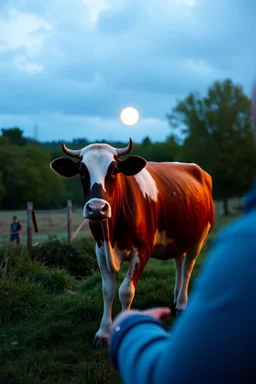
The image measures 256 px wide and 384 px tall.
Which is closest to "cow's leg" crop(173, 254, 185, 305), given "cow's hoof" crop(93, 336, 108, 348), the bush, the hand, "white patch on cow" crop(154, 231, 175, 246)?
"white patch on cow" crop(154, 231, 175, 246)

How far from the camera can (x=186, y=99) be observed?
35312 millimetres

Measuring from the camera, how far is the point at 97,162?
18.0 ft

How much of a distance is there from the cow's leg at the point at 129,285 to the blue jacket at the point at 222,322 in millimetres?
4560

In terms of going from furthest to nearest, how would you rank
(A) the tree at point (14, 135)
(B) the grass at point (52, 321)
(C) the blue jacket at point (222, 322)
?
(A) the tree at point (14, 135)
(B) the grass at point (52, 321)
(C) the blue jacket at point (222, 322)

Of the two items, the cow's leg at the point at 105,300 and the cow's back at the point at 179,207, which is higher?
the cow's back at the point at 179,207

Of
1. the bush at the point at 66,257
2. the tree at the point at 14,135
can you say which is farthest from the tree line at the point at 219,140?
the bush at the point at 66,257

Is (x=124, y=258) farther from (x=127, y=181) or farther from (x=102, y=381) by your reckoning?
(x=102, y=381)

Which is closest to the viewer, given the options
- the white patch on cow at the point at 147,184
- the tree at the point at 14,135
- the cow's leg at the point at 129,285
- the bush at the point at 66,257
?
the cow's leg at the point at 129,285

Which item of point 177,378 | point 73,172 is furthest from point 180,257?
point 177,378

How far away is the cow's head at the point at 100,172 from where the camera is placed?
511cm

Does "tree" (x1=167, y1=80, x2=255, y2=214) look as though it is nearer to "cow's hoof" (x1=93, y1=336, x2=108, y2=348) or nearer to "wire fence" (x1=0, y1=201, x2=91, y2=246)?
"wire fence" (x1=0, y1=201, x2=91, y2=246)

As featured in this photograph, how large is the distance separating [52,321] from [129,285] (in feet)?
3.84

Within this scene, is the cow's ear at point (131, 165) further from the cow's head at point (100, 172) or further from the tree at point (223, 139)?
the tree at point (223, 139)

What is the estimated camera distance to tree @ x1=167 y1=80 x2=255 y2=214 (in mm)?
32469
